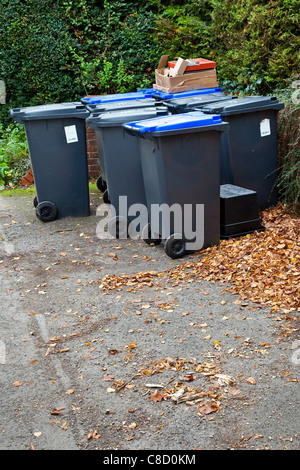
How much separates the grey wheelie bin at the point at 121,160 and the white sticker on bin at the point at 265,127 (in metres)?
1.08

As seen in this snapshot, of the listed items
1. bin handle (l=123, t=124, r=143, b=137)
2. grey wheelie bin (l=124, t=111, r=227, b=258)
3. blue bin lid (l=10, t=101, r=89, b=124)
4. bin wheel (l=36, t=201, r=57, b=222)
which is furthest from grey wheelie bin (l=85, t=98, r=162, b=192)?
bin wheel (l=36, t=201, r=57, b=222)

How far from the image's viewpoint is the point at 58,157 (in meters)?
6.94

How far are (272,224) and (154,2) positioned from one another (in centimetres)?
608

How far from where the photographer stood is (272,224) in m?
6.29

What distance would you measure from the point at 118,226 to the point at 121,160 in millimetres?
734

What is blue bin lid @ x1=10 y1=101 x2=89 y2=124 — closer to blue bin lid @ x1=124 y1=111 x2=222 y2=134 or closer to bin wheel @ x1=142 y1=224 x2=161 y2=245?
blue bin lid @ x1=124 y1=111 x2=222 y2=134

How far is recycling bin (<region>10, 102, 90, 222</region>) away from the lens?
6824 millimetres

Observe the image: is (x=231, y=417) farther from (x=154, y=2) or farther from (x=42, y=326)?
(x=154, y=2)

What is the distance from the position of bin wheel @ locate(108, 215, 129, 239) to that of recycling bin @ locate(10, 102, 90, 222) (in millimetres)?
915

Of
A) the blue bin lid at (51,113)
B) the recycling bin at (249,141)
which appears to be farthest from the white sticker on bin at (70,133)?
the recycling bin at (249,141)

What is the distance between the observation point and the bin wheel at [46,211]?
7.08m

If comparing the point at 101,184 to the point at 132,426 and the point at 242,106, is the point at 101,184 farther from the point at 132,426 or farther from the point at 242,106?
the point at 132,426

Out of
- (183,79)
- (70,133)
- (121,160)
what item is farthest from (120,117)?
(183,79)
